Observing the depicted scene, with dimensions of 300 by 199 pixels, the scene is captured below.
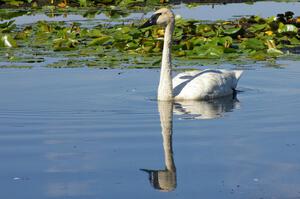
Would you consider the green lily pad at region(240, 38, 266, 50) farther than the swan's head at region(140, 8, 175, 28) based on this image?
Yes

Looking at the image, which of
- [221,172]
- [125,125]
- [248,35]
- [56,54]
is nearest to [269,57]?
[248,35]

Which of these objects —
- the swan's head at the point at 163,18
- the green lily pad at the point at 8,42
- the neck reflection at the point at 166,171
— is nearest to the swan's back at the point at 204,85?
the swan's head at the point at 163,18

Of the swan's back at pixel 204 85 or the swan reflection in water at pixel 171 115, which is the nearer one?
the swan reflection in water at pixel 171 115

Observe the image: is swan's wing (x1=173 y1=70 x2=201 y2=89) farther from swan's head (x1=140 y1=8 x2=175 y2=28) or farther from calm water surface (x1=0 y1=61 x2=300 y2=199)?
swan's head (x1=140 y1=8 x2=175 y2=28)

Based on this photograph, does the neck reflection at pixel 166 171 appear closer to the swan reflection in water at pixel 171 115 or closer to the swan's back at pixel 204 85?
the swan reflection in water at pixel 171 115

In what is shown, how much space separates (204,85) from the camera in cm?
1393

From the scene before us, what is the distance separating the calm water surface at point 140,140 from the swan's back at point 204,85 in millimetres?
254

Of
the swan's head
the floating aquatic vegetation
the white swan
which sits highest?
the swan's head

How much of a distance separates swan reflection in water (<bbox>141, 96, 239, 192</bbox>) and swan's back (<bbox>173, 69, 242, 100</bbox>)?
12cm

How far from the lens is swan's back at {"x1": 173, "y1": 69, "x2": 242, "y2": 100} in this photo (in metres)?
13.9

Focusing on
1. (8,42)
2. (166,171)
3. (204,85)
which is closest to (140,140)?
(166,171)

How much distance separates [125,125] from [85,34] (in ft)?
29.6

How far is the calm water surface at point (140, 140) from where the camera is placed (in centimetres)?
862

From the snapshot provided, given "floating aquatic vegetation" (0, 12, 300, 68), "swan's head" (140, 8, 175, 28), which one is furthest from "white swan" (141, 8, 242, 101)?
"floating aquatic vegetation" (0, 12, 300, 68)
